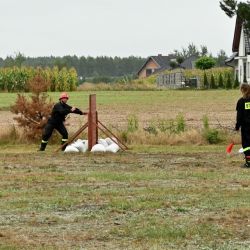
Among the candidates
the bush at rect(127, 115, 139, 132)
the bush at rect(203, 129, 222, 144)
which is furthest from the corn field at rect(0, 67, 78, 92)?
the bush at rect(203, 129, 222, 144)

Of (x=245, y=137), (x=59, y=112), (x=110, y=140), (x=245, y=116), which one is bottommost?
(x=110, y=140)

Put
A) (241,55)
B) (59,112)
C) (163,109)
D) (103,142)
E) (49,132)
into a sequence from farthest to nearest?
1. (241,55)
2. (163,109)
3. (49,132)
4. (59,112)
5. (103,142)

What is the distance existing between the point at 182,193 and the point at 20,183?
2.93 meters

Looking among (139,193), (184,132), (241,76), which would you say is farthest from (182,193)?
(241,76)

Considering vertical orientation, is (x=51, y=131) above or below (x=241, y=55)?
below

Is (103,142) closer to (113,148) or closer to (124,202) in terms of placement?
(113,148)

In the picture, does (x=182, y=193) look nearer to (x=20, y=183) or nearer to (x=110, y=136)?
(x=20, y=183)

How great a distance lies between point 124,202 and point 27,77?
213ft

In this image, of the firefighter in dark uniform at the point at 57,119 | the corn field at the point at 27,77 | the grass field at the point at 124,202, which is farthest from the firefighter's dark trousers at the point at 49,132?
the corn field at the point at 27,77

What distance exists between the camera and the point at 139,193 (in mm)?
11719

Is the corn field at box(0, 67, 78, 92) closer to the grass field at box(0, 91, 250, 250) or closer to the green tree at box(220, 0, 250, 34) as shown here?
the green tree at box(220, 0, 250, 34)

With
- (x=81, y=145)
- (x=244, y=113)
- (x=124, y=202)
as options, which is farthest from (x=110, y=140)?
(x=124, y=202)

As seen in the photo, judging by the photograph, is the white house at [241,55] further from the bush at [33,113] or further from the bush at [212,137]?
the bush at [33,113]

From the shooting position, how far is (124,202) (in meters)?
10.7
